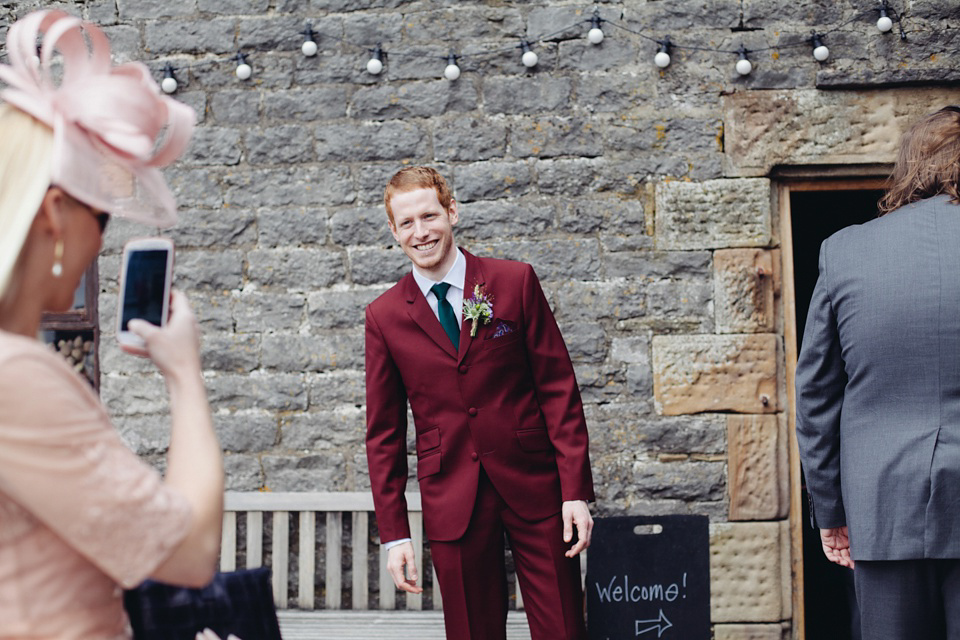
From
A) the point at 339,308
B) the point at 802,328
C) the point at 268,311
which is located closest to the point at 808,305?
the point at 802,328

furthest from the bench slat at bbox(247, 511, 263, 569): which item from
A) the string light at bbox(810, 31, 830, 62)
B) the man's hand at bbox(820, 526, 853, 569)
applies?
the string light at bbox(810, 31, 830, 62)

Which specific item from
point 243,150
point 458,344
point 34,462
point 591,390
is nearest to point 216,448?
point 34,462

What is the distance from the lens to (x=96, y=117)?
3.70ft

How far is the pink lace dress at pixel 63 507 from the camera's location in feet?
3.23

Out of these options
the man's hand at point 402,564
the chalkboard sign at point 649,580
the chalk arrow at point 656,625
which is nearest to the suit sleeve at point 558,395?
the man's hand at point 402,564

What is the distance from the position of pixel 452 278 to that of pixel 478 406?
40 cm

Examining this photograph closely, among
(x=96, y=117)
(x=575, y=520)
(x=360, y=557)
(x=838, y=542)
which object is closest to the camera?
(x=96, y=117)

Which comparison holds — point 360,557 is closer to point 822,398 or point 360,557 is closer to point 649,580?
point 649,580

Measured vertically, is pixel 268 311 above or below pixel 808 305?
below

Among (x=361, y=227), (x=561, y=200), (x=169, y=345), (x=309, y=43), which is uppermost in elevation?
(x=309, y=43)

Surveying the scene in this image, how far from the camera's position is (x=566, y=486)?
8.68 feet

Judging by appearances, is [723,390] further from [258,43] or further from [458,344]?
[258,43]

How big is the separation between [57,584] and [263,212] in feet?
10.1

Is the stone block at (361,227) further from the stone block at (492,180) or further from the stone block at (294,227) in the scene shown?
the stone block at (492,180)
